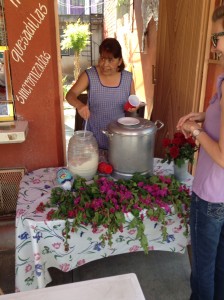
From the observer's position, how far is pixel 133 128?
4.48 feet

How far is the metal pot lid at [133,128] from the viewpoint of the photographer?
1350 mm

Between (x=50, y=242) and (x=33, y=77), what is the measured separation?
3.28ft

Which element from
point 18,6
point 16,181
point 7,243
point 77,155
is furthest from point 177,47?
point 7,243

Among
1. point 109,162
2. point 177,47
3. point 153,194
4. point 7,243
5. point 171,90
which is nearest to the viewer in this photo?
point 153,194

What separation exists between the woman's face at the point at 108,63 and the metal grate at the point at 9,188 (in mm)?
870

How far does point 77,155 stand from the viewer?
1.44m

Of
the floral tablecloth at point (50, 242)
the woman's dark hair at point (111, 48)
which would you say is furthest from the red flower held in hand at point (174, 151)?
the woman's dark hair at point (111, 48)

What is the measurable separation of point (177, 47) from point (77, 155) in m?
1.42

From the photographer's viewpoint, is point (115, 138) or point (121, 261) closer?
point (115, 138)

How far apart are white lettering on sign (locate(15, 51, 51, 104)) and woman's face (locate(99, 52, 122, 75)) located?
1.13 ft

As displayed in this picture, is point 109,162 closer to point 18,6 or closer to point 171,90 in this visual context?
point 18,6

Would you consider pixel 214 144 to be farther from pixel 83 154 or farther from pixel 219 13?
pixel 83 154

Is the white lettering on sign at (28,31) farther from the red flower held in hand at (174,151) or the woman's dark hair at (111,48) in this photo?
the red flower held in hand at (174,151)

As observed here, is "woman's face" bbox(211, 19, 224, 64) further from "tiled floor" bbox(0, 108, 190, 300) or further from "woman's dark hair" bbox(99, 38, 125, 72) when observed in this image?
"tiled floor" bbox(0, 108, 190, 300)
